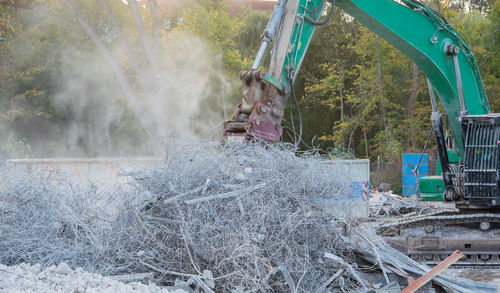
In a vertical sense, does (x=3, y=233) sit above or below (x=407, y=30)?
below

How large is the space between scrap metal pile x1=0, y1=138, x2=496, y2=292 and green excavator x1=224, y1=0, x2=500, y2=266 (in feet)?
4.58

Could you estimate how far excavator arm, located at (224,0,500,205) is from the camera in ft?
19.1

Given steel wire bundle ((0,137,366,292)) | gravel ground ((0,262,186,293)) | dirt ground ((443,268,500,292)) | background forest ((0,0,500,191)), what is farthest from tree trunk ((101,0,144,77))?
gravel ground ((0,262,186,293))

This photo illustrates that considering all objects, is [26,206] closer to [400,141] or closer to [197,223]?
[197,223]

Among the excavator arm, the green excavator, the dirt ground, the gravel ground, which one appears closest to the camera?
the gravel ground

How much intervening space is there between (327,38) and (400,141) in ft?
22.4

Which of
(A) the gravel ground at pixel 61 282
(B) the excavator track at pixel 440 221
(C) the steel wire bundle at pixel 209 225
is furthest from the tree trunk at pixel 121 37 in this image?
(A) the gravel ground at pixel 61 282

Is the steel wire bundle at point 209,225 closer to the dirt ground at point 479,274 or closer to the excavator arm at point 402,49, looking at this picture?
the excavator arm at point 402,49

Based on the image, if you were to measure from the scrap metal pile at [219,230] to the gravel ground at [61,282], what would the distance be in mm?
445

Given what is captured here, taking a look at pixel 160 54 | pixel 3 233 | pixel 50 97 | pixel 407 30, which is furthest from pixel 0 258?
pixel 50 97

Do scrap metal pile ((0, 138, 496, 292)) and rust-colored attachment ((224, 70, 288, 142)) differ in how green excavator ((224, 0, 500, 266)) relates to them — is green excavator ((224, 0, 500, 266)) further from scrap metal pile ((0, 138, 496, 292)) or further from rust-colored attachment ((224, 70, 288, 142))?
scrap metal pile ((0, 138, 496, 292))

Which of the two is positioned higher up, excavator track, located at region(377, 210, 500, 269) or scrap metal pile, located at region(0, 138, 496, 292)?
scrap metal pile, located at region(0, 138, 496, 292)

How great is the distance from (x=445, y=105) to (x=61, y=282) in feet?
18.9

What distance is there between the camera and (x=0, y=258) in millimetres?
5527
